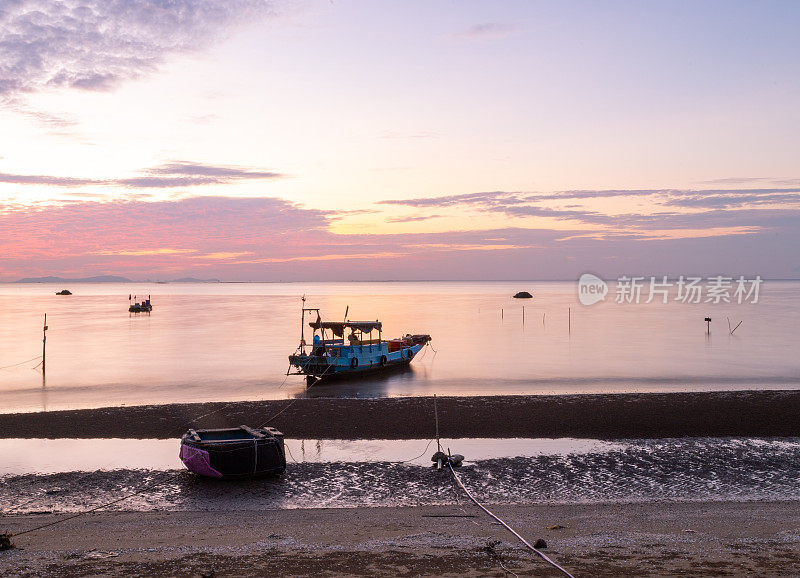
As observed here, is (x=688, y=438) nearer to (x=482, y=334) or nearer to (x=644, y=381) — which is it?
(x=644, y=381)

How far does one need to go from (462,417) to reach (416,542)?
13.9m

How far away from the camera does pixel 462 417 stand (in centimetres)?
2636

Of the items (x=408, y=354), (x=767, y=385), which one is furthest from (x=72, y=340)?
(x=767, y=385)

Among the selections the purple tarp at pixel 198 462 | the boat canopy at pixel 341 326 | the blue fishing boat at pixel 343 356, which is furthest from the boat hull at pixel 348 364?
the purple tarp at pixel 198 462

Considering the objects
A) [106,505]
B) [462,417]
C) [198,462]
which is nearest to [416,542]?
[198,462]

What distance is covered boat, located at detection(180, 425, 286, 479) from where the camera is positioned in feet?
57.1

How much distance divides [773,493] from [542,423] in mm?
9598

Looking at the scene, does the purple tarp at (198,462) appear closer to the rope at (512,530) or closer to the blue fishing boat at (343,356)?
the rope at (512,530)

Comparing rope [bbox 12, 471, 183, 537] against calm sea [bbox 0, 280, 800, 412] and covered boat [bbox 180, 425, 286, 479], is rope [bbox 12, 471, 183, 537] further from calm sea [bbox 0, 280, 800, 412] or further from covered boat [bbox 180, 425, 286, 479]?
calm sea [bbox 0, 280, 800, 412]

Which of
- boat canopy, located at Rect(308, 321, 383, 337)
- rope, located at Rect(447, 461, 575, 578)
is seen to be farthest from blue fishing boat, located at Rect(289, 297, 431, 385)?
rope, located at Rect(447, 461, 575, 578)

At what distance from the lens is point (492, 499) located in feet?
52.7

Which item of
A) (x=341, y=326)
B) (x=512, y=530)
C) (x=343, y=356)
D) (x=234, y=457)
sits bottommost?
(x=512, y=530)

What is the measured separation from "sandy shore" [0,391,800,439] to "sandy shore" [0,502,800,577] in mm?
8486

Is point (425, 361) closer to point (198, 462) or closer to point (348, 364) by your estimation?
point (348, 364)
